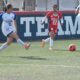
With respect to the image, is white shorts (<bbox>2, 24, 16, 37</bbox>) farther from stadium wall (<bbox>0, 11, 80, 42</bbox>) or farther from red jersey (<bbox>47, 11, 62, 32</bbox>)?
stadium wall (<bbox>0, 11, 80, 42</bbox>)

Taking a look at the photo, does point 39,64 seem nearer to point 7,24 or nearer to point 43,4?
point 7,24

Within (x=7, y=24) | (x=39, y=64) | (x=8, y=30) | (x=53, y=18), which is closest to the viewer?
(x=39, y=64)

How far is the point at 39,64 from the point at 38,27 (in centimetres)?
978

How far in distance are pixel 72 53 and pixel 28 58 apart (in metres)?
2.30

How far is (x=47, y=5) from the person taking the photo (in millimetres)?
47188

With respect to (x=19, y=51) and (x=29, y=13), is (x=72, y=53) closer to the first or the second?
(x=19, y=51)

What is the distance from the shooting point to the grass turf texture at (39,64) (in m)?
12.7

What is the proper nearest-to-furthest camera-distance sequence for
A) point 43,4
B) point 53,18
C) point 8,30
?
point 8,30, point 53,18, point 43,4

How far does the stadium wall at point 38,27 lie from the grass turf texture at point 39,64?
3974 millimetres

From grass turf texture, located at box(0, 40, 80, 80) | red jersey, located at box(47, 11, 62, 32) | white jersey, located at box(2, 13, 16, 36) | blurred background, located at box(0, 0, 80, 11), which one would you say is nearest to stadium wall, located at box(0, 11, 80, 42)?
red jersey, located at box(47, 11, 62, 32)

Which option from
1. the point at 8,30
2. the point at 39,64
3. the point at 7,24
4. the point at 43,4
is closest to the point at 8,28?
the point at 8,30

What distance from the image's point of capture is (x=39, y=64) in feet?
49.2

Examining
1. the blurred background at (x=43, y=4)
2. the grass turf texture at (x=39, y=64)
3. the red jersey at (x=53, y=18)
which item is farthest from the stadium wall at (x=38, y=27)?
the blurred background at (x=43, y=4)

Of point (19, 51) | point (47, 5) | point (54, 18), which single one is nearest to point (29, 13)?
point (54, 18)
